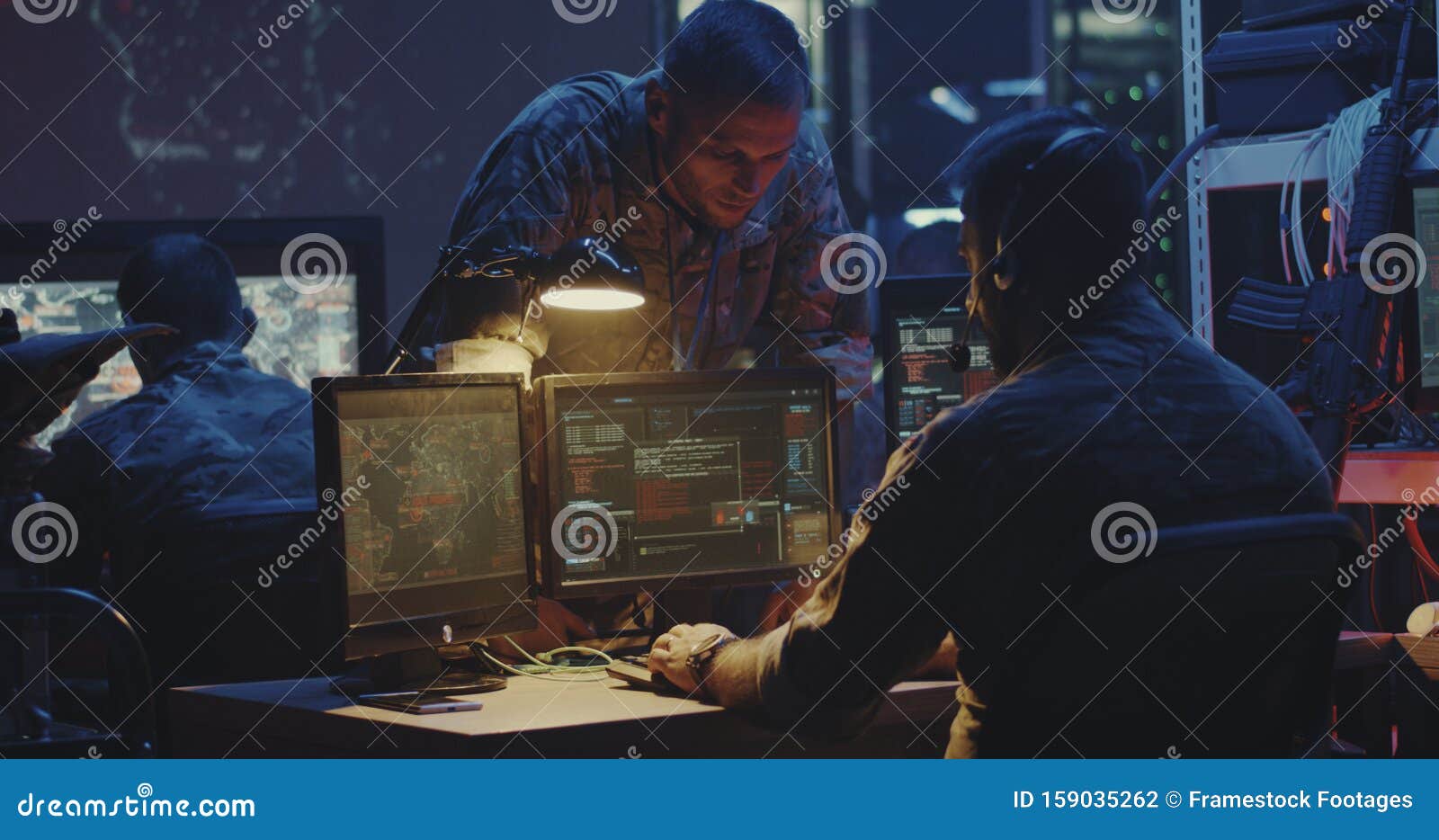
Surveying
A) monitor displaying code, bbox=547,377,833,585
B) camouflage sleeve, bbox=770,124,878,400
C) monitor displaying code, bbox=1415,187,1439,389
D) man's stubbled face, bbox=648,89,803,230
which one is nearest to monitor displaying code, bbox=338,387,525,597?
monitor displaying code, bbox=547,377,833,585

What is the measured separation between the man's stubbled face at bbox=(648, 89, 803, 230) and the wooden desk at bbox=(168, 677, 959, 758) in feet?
3.30

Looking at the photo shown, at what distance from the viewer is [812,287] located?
2.87 meters

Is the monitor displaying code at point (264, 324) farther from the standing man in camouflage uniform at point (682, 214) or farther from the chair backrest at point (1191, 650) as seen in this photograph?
the chair backrest at point (1191, 650)

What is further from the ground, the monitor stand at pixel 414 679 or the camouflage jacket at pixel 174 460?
the camouflage jacket at pixel 174 460

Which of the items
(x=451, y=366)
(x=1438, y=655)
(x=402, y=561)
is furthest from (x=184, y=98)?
(x=1438, y=655)

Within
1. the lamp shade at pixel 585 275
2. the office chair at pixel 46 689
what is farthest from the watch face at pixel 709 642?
the office chair at pixel 46 689

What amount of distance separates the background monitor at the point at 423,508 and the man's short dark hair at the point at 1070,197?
82cm

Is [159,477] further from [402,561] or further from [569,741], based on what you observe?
[569,741]

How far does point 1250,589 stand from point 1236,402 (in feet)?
0.83

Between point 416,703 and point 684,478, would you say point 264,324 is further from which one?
point 416,703

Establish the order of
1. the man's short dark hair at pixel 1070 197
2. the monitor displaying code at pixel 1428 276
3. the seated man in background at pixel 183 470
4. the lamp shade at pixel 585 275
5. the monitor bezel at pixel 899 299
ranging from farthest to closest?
the monitor bezel at pixel 899 299, the seated man in background at pixel 183 470, the monitor displaying code at pixel 1428 276, the lamp shade at pixel 585 275, the man's short dark hair at pixel 1070 197

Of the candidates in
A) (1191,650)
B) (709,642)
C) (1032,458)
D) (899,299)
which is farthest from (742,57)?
(1191,650)

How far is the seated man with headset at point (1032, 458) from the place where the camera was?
56.6 inches

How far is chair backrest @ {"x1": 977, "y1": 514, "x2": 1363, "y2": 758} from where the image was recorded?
1.31 m
